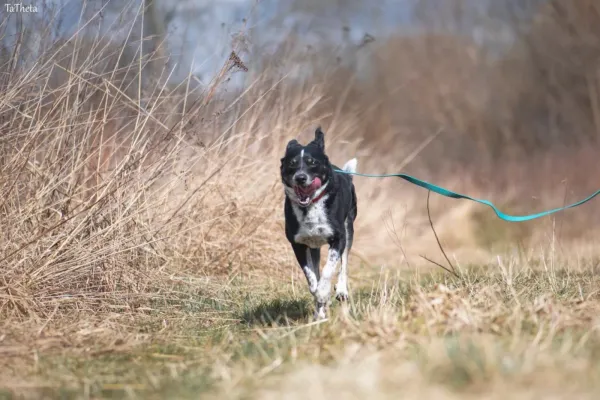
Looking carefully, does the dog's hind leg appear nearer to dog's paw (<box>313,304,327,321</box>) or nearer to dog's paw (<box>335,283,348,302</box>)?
dog's paw (<box>335,283,348,302</box>)

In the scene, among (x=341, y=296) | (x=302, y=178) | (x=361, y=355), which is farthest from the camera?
(x=341, y=296)

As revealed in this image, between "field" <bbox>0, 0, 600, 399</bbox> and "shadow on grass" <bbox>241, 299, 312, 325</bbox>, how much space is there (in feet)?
0.07

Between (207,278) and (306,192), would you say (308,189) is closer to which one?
(306,192)

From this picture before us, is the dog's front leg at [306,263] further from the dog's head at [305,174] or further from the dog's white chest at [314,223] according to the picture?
the dog's head at [305,174]

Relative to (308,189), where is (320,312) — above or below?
below

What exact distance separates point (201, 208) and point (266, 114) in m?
1.54

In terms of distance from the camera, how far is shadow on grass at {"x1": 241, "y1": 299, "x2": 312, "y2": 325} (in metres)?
5.42

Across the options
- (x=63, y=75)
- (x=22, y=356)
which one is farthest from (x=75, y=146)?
(x=22, y=356)

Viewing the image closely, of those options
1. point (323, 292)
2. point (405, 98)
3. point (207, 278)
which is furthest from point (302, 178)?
point (405, 98)

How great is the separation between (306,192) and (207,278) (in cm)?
139

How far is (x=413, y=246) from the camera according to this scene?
11000mm

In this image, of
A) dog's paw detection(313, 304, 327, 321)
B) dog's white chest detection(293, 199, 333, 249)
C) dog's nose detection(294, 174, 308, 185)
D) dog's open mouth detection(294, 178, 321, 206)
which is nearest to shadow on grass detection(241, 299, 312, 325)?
dog's paw detection(313, 304, 327, 321)

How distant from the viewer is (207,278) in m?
6.54

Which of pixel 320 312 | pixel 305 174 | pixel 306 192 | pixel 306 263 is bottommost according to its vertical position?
pixel 320 312
